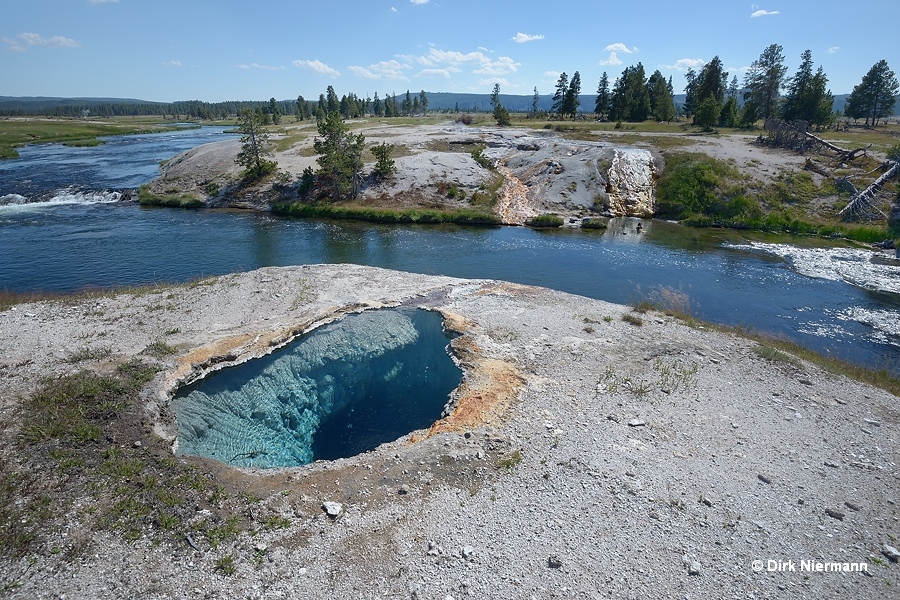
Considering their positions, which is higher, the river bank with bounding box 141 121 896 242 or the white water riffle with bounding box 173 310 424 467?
the river bank with bounding box 141 121 896 242

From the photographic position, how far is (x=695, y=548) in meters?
11.6

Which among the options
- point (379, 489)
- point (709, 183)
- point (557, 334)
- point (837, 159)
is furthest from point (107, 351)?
point (837, 159)

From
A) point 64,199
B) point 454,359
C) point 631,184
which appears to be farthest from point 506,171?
point 64,199

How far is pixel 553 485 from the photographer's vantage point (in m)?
13.7

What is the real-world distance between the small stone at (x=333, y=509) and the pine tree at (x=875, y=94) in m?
126

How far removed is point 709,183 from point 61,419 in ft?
203

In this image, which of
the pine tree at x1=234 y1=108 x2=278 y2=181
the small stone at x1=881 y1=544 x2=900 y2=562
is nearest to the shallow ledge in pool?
the small stone at x1=881 y1=544 x2=900 y2=562

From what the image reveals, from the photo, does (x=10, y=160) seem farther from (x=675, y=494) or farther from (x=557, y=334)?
(x=675, y=494)

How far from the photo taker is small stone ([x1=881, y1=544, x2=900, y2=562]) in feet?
37.1

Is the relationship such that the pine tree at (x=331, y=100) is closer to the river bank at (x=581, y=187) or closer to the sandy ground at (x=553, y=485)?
the river bank at (x=581, y=187)

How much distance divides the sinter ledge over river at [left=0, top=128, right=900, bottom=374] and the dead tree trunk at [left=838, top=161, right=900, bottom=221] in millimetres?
8776

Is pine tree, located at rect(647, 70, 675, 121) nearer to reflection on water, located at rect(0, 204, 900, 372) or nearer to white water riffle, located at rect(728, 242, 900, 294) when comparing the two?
reflection on water, located at rect(0, 204, 900, 372)

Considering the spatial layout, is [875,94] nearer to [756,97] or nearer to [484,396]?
[756,97]

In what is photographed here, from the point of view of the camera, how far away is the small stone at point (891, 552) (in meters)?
11.3
